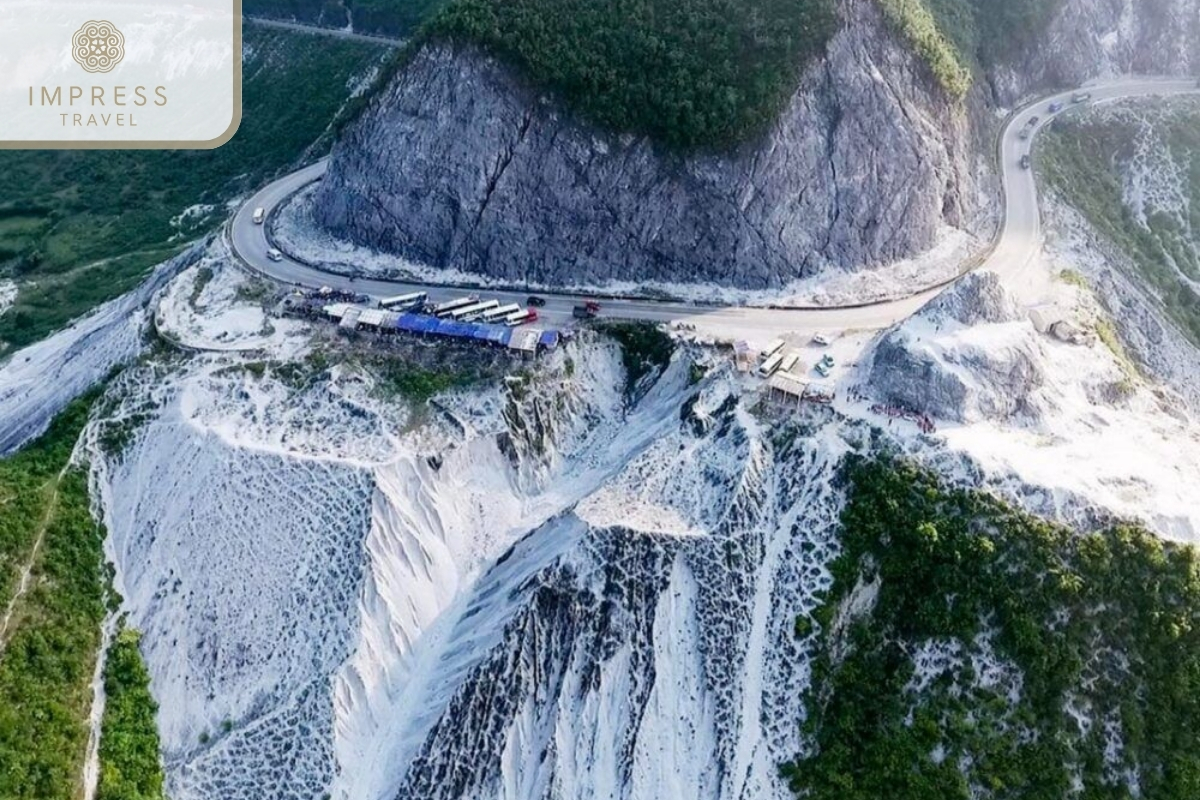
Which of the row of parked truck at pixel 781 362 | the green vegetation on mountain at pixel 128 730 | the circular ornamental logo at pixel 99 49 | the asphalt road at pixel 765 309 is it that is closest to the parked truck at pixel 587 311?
the asphalt road at pixel 765 309

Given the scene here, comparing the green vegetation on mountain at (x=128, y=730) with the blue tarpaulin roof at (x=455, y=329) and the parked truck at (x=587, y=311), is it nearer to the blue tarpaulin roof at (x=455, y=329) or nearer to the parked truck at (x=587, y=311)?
the blue tarpaulin roof at (x=455, y=329)

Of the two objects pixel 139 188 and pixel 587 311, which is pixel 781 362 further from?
pixel 139 188

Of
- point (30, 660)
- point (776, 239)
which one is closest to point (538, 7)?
point (776, 239)

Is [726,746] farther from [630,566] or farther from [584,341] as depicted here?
[584,341]

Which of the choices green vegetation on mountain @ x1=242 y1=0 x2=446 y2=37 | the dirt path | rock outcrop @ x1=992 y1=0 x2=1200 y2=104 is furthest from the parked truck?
green vegetation on mountain @ x1=242 y1=0 x2=446 y2=37

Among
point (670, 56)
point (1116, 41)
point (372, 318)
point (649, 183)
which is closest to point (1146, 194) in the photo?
point (1116, 41)

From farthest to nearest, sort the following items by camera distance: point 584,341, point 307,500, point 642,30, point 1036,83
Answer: point 1036,83 < point 642,30 < point 584,341 < point 307,500

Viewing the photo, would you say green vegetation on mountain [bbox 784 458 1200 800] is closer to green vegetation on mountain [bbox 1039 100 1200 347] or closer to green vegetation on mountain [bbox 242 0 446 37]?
green vegetation on mountain [bbox 1039 100 1200 347]
